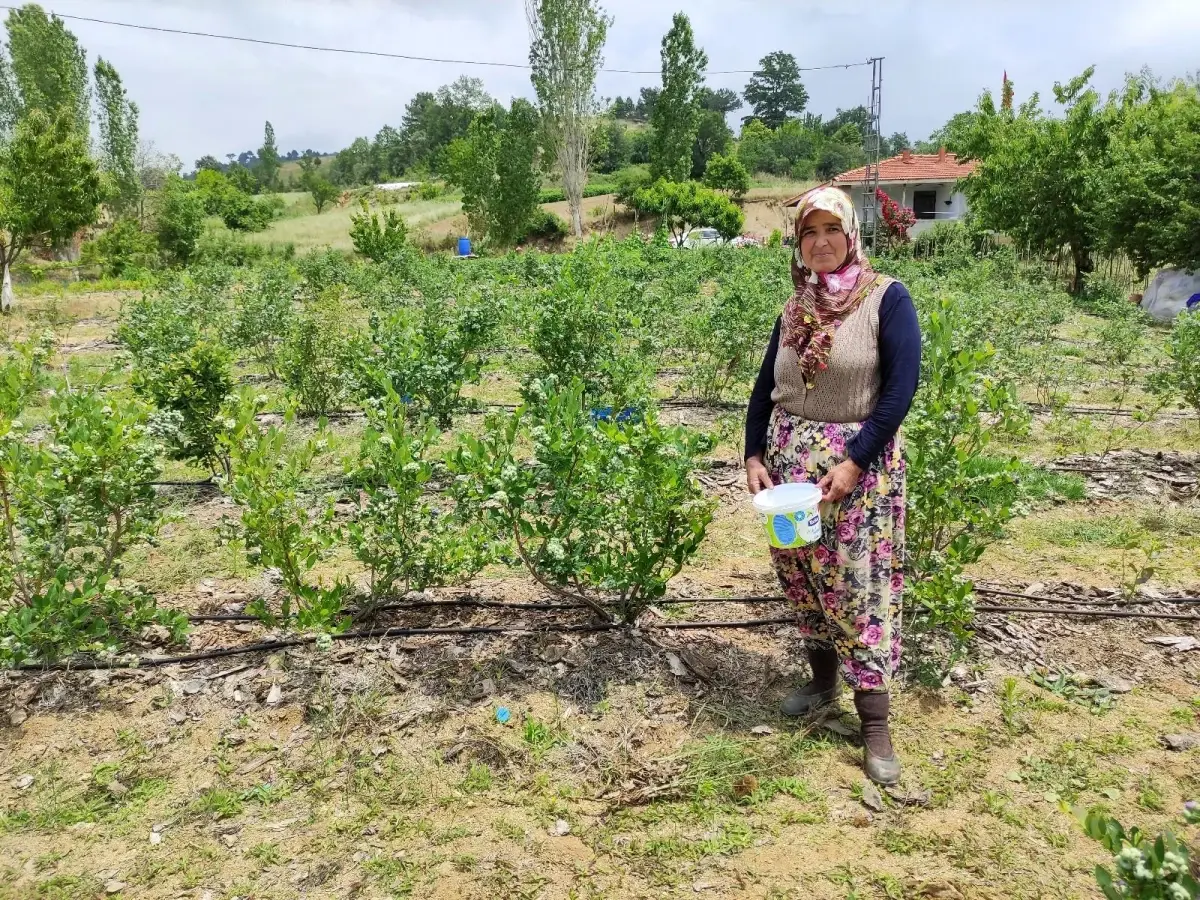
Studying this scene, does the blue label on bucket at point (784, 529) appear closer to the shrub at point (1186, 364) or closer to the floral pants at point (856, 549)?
the floral pants at point (856, 549)

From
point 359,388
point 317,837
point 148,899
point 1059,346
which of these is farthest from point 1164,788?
point 1059,346

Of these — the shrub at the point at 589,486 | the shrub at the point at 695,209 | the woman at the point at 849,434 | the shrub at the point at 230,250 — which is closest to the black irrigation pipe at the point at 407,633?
the shrub at the point at 589,486

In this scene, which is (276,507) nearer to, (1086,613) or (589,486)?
(589,486)

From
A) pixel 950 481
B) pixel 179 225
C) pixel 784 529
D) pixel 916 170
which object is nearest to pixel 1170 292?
pixel 950 481

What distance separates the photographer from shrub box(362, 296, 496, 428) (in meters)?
5.36

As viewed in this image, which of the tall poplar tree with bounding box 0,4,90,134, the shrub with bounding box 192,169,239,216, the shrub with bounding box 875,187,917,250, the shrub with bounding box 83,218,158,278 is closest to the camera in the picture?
→ the shrub with bounding box 83,218,158,278

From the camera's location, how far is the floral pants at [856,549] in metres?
2.40

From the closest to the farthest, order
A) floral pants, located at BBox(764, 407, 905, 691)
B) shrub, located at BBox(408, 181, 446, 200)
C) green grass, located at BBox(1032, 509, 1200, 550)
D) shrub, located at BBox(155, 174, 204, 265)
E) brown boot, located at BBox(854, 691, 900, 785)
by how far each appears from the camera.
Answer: floral pants, located at BBox(764, 407, 905, 691) → brown boot, located at BBox(854, 691, 900, 785) → green grass, located at BBox(1032, 509, 1200, 550) → shrub, located at BBox(155, 174, 204, 265) → shrub, located at BBox(408, 181, 446, 200)

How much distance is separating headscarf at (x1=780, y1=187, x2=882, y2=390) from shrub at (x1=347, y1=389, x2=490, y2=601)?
130 cm

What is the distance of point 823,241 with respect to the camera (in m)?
2.34

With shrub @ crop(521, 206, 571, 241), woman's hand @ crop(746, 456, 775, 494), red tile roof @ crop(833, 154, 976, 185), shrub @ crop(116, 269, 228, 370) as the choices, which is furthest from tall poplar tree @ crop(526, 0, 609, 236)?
woman's hand @ crop(746, 456, 775, 494)

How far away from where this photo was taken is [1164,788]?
8.09 feet

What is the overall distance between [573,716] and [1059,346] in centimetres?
988

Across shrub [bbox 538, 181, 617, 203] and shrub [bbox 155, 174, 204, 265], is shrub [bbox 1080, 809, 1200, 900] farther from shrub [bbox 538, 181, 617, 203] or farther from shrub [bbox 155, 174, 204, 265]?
shrub [bbox 538, 181, 617, 203]
